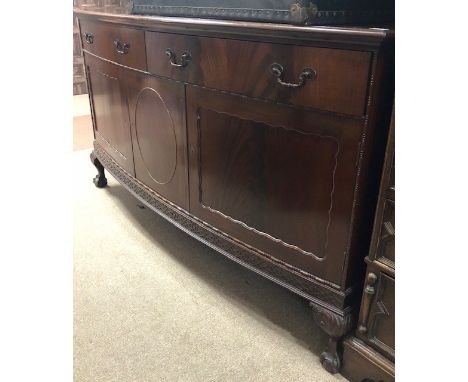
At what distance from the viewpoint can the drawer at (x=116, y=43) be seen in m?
1.17

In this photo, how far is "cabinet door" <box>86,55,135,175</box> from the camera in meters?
1.40

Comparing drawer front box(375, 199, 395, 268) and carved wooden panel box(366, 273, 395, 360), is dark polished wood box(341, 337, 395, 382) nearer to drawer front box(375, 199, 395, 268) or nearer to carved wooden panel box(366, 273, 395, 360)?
carved wooden panel box(366, 273, 395, 360)

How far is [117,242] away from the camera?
1507 millimetres

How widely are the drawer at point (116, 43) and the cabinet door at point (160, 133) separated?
5cm

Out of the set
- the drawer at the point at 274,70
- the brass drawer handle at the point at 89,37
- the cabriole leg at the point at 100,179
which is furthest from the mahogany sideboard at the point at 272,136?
the cabriole leg at the point at 100,179

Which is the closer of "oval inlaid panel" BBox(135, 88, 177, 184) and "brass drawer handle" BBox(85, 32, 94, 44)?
"oval inlaid panel" BBox(135, 88, 177, 184)

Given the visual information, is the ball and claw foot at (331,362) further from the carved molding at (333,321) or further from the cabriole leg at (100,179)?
the cabriole leg at (100,179)

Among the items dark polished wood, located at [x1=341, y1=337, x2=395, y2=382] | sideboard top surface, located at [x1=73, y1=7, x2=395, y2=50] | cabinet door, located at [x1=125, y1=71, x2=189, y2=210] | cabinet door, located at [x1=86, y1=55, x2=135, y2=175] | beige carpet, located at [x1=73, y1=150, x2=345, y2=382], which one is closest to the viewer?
sideboard top surface, located at [x1=73, y1=7, x2=395, y2=50]

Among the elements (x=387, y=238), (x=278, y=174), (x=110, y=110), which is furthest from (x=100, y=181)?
(x=387, y=238)

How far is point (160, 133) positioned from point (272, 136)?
468 millimetres

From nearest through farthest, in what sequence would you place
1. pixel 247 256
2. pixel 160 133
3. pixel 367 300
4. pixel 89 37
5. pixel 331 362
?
pixel 367 300 < pixel 331 362 < pixel 247 256 < pixel 160 133 < pixel 89 37

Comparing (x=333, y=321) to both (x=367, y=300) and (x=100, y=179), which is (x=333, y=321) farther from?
(x=100, y=179)

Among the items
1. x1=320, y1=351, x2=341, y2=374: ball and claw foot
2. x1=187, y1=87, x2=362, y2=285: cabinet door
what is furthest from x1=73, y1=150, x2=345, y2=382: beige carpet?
x1=187, y1=87, x2=362, y2=285: cabinet door

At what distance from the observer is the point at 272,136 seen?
89 centimetres
